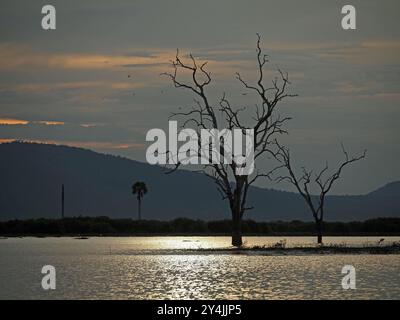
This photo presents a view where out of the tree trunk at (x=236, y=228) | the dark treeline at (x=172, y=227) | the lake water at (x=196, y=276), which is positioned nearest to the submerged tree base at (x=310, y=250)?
the lake water at (x=196, y=276)

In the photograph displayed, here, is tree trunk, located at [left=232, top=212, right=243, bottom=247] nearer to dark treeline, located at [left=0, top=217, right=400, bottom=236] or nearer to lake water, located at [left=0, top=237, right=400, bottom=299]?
lake water, located at [left=0, top=237, right=400, bottom=299]

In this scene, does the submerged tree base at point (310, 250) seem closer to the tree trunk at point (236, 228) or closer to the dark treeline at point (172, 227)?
the tree trunk at point (236, 228)

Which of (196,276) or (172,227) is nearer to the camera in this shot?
(196,276)

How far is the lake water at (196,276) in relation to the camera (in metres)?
38.2

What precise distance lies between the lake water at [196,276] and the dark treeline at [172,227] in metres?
38.5

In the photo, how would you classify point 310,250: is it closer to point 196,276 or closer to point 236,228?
point 236,228

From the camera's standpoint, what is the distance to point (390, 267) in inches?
1965

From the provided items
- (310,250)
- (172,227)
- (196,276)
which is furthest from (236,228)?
(172,227)

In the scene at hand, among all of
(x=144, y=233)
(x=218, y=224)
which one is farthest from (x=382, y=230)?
(x=144, y=233)

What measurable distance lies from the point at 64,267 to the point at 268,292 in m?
17.2

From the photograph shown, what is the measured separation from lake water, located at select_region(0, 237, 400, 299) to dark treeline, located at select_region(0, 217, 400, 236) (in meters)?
38.5

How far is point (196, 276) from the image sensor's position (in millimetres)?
46344

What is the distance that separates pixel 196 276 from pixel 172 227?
63.6 m

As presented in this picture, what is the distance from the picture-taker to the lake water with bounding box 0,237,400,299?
38.2 metres
